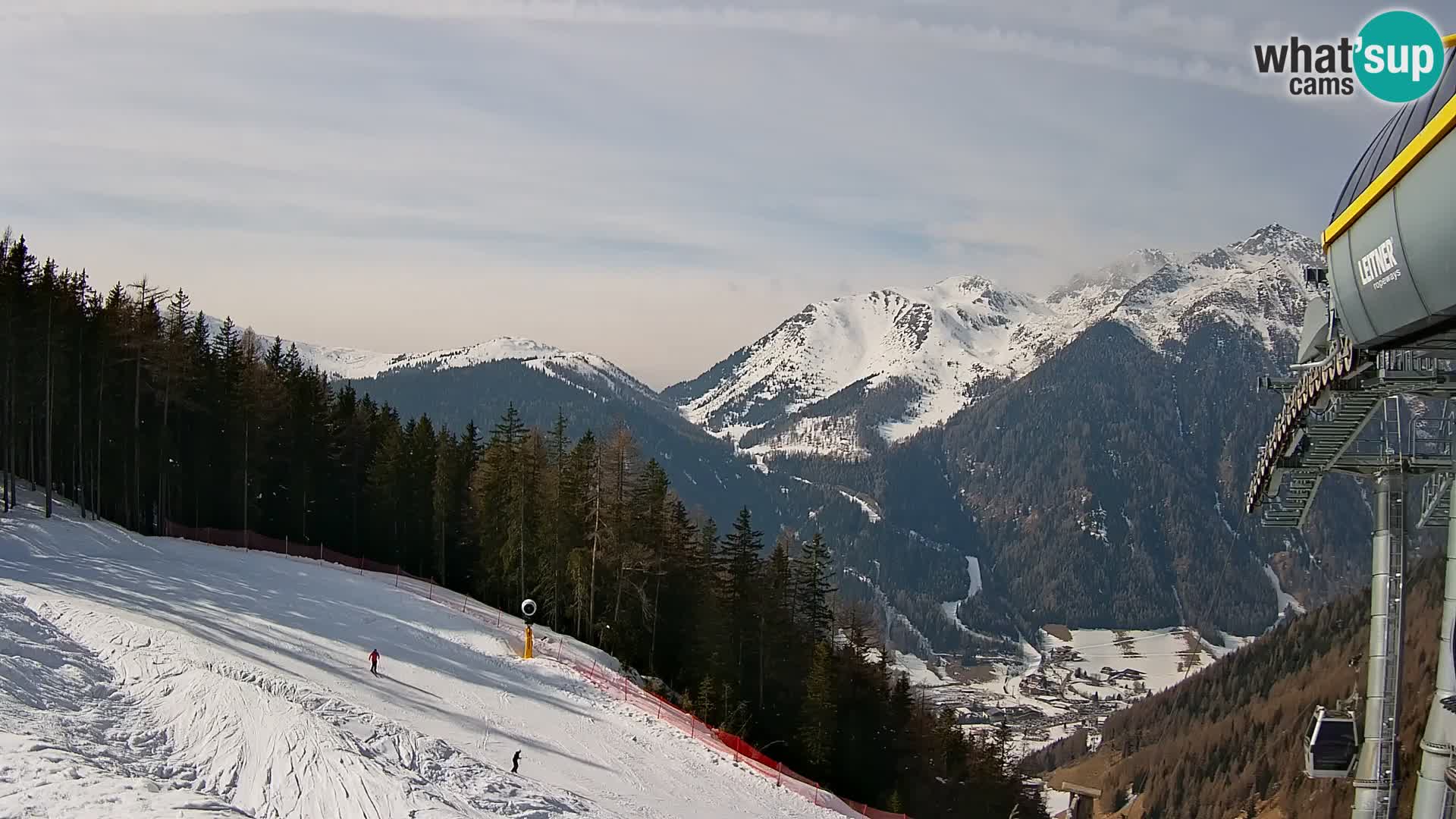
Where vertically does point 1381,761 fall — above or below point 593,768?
above

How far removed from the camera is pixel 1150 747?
116625 mm

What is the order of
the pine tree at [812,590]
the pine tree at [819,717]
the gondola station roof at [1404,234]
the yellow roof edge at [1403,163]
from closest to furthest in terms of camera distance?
1. the yellow roof edge at [1403,163]
2. the gondola station roof at [1404,234]
3. the pine tree at [819,717]
4. the pine tree at [812,590]

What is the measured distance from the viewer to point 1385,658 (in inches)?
765

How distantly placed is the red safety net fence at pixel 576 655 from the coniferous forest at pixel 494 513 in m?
2.84

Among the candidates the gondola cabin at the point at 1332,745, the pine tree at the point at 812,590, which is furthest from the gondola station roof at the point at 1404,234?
the pine tree at the point at 812,590

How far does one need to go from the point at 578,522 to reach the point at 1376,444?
114ft

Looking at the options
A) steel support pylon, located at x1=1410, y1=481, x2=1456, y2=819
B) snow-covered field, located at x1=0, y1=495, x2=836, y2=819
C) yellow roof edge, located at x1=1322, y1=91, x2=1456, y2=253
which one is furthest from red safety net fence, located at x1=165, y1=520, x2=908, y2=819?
yellow roof edge, located at x1=1322, y1=91, x2=1456, y2=253

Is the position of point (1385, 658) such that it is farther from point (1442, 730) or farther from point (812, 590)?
point (812, 590)

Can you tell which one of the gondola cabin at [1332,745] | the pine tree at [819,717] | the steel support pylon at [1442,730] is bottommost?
the pine tree at [819,717]

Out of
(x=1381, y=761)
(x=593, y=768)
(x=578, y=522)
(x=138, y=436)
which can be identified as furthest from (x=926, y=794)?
(x=138, y=436)

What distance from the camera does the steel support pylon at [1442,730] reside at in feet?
51.9

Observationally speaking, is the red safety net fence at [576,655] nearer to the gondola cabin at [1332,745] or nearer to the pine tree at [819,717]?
the pine tree at [819,717]

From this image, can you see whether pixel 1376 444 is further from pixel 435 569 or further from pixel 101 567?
pixel 435 569

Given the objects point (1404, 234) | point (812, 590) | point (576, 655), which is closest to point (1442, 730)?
point (1404, 234)
